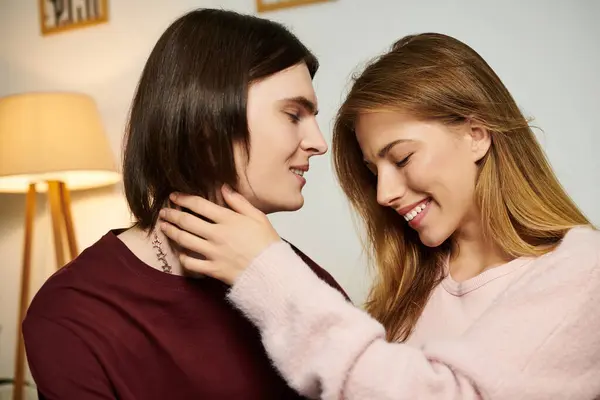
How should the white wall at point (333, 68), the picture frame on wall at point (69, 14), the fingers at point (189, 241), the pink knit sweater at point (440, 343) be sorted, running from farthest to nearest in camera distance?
the picture frame on wall at point (69, 14)
the white wall at point (333, 68)
the fingers at point (189, 241)
the pink knit sweater at point (440, 343)

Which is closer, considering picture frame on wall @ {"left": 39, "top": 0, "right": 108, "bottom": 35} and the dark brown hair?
the dark brown hair

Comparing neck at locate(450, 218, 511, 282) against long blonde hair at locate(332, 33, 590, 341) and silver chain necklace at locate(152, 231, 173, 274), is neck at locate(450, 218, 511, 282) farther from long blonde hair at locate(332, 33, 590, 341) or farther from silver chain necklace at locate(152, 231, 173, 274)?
silver chain necklace at locate(152, 231, 173, 274)

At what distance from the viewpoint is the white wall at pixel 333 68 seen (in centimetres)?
185

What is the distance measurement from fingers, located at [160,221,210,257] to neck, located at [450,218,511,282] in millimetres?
555

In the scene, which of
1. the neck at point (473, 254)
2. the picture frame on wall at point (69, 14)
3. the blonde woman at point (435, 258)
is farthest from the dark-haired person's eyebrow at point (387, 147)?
the picture frame on wall at point (69, 14)

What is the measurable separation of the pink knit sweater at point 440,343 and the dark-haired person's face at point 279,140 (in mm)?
195

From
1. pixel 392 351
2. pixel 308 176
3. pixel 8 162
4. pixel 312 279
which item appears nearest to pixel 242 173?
pixel 312 279

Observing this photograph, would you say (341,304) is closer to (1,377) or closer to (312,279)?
(312,279)

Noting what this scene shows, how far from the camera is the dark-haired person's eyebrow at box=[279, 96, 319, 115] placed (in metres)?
1.14

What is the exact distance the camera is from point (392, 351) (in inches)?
36.8

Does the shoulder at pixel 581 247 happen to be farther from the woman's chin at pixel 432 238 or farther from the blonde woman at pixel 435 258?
the woman's chin at pixel 432 238

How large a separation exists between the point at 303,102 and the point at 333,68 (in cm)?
98

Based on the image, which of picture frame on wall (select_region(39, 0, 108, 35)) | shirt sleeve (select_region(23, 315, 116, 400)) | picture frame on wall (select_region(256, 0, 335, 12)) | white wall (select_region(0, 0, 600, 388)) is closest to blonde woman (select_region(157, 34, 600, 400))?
shirt sleeve (select_region(23, 315, 116, 400))

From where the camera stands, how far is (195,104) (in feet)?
3.47
